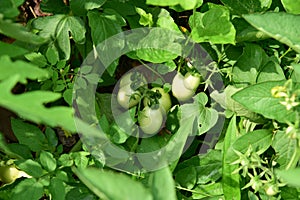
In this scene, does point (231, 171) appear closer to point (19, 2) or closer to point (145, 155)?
point (145, 155)

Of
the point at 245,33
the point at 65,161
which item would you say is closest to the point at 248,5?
the point at 245,33

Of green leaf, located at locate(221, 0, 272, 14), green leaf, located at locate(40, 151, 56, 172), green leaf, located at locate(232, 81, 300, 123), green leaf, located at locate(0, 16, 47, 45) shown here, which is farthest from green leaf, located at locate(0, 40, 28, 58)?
green leaf, located at locate(221, 0, 272, 14)

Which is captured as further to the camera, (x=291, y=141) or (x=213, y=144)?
(x=213, y=144)

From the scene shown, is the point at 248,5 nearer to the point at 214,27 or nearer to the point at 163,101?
the point at 214,27

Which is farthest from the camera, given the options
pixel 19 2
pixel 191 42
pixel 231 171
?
pixel 191 42

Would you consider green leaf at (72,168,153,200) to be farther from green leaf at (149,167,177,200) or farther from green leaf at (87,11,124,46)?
green leaf at (87,11,124,46)

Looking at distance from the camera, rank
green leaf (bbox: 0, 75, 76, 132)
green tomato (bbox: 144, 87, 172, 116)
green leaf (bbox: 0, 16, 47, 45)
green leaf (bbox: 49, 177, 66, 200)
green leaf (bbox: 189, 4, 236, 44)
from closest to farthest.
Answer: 1. green leaf (bbox: 0, 75, 76, 132)
2. green leaf (bbox: 0, 16, 47, 45)
3. green leaf (bbox: 49, 177, 66, 200)
4. green leaf (bbox: 189, 4, 236, 44)
5. green tomato (bbox: 144, 87, 172, 116)

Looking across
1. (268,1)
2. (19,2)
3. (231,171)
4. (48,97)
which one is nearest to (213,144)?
(231,171)

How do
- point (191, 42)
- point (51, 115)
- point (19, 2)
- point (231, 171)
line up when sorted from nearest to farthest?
point (51, 115)
point (19, 2)
point (231, 171)
point (191, 42)
